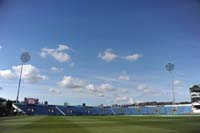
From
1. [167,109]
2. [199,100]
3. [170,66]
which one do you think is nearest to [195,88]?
[199,100]

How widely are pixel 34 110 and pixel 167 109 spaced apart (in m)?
75.4

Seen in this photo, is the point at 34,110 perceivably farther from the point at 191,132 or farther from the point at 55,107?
the point at 191,132

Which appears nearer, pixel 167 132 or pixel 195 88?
pixel 167 132

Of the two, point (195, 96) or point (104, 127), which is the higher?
point (195, 96)

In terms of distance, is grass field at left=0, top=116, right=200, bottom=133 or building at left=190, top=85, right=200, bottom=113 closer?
grass field at left=0, top=116, right=200, bottom=133

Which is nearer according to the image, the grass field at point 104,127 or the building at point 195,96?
the grass field at point 104,127

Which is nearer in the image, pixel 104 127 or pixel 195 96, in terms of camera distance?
pixel 104 127

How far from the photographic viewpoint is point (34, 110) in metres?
168

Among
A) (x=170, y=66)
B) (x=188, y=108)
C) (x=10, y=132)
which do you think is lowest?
(x=10, y=132)

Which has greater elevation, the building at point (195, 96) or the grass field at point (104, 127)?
the building at point (195, 96)

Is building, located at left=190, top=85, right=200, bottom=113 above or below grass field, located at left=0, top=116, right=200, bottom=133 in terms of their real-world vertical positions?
above

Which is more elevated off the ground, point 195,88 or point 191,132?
point 195,88

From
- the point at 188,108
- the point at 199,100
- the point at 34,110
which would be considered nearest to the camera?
the point at 199,100

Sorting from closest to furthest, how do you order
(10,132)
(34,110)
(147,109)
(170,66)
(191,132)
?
(191,132), (10,132), (170,66), (34,110), (147,109)
